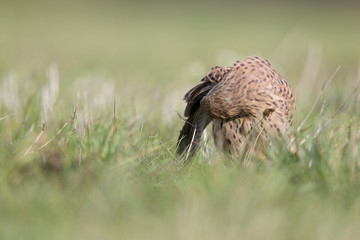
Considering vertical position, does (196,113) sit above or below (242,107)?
below

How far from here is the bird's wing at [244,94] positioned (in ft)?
10.8

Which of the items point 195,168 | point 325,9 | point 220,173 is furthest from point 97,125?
point 325,9

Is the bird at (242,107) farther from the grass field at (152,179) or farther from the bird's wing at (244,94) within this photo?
the grass field at (152,179)

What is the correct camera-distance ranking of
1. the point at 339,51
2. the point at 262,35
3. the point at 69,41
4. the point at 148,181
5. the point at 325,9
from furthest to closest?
the point at 325,9 < the point at 262,35 < the point at 69,41 < the point at 339,51 < the point at 148,181

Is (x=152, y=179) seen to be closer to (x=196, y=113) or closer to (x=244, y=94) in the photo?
(x=244, y=94)

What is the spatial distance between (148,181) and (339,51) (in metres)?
10.1

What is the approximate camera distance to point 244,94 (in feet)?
11.0

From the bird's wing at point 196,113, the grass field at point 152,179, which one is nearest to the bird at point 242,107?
the bird's wing at point 196,113

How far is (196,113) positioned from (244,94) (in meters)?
0.53

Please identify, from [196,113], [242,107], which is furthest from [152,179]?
[196,113]

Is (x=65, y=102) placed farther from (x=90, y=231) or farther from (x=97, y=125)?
(x=90, y=231)

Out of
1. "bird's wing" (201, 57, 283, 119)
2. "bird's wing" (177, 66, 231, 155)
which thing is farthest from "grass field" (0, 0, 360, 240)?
"bird's wing" (201, 57, 283, 119)

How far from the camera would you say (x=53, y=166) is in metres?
2.98

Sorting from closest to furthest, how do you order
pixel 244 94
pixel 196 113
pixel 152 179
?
1. pixel 152 179
2. pixel 244 94
3. pixel 196 113
